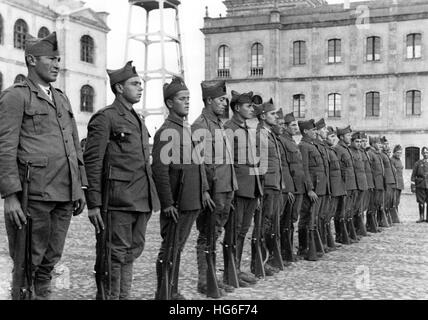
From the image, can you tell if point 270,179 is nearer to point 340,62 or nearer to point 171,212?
point 171,212

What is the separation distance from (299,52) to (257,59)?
2660 mm

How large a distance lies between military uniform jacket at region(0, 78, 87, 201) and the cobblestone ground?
1979 mm

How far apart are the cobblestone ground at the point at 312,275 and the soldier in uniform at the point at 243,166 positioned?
2.50 ft

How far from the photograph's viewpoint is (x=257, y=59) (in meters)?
40.6

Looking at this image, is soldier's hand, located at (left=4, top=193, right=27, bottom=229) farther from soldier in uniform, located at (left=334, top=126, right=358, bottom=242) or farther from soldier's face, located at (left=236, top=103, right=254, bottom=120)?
soldier in uniform, located at (left=334, top=126, right=358, bottom=242)

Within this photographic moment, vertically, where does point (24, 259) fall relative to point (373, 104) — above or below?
below

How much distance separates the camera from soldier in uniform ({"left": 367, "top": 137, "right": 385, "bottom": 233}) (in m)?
14.2

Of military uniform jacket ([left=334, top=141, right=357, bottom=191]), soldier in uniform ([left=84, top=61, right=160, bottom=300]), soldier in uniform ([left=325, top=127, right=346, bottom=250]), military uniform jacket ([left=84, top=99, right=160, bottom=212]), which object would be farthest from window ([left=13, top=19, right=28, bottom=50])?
military uniform jacket ([left=84, top=99, right=160, bottom=212])

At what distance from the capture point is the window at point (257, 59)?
40.5 meters

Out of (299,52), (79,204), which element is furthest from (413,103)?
(79,204)

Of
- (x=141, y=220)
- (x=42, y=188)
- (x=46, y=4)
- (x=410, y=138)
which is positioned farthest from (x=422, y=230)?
(x=46, y=4)

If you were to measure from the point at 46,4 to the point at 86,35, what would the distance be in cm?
296

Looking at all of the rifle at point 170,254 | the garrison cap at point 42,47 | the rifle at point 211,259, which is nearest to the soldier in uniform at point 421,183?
the rifle at point 211,259

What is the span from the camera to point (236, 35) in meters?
41.1
